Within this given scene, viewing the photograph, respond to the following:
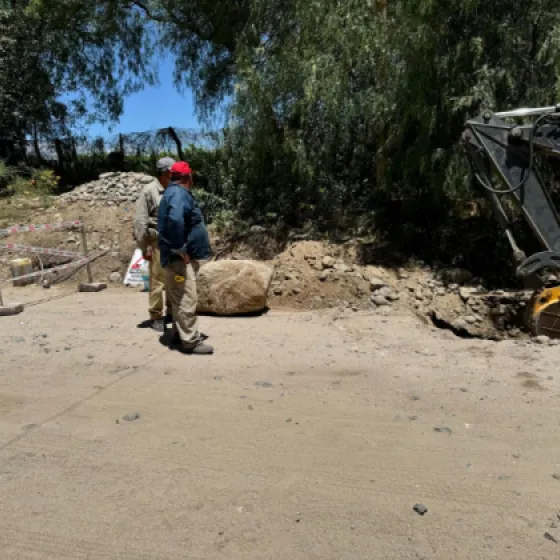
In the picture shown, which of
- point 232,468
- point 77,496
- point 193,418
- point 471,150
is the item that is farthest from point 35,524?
point 471,150

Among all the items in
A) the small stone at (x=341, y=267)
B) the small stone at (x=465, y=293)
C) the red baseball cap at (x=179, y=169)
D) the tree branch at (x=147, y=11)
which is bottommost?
the small stone at (x=465, y=293)

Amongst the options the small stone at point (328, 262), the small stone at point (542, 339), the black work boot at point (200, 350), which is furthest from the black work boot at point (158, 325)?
the small stone at point (542, 339)

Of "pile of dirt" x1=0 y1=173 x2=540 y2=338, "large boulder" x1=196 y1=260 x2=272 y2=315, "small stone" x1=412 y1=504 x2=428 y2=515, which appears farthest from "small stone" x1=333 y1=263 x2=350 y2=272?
"small stone" x1=412 y1=504 x2=428 y2=515

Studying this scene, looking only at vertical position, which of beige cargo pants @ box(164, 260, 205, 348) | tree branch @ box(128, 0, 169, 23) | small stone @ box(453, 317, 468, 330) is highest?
tree branch @ box(128, 0, 169, 23)

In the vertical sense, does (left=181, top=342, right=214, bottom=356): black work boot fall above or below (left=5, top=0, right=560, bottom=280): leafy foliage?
below

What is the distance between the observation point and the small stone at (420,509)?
299 centimetres

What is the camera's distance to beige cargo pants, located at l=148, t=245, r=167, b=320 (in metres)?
6.72

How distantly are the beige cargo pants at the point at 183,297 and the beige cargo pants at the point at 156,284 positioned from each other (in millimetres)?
873

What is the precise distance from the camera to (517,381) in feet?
16.1

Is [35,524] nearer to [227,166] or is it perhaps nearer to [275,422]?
[275,422]

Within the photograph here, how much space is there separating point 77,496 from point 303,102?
8793mm

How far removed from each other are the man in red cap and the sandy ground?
29cm

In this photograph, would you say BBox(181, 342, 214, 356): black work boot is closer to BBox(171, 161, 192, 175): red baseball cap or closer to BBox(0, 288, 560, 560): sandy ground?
BBox(0, 288, 560, 560): sandy ground

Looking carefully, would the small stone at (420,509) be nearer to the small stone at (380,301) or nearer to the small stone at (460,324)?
the small stone at (460,324)
